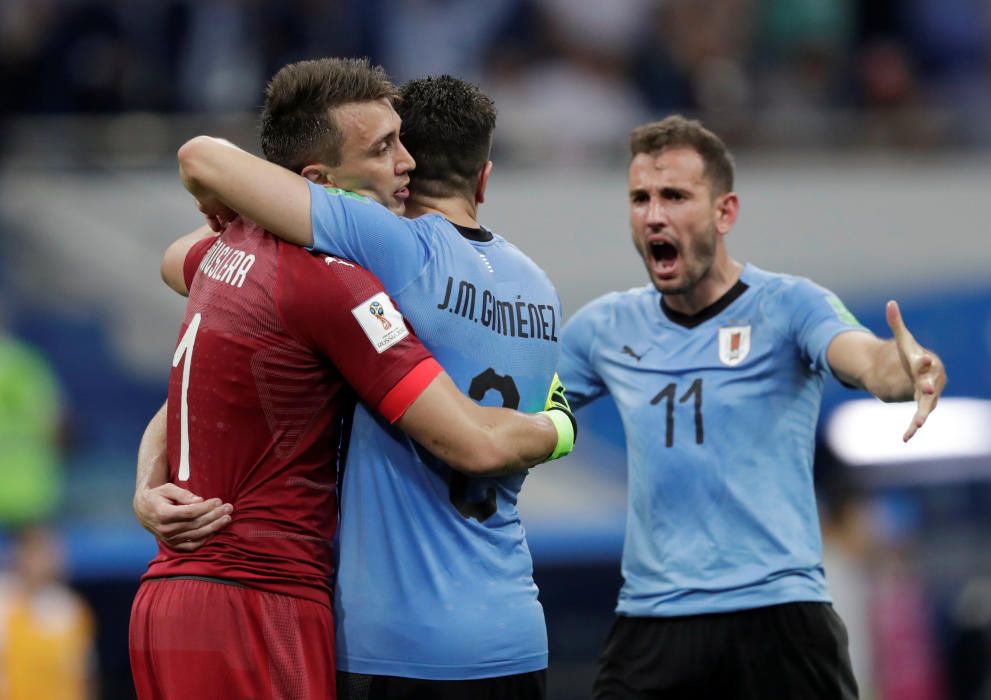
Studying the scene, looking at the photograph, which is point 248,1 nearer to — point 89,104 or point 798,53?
point 89,104

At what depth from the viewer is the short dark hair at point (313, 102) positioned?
13.7 ft

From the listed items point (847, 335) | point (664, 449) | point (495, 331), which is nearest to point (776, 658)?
point (664, 449)

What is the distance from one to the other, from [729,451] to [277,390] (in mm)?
1906

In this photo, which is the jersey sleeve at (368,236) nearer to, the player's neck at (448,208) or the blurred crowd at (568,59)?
the player's neck at (448,208)

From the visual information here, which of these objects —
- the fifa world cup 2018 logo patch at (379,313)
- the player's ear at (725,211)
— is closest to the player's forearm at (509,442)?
the fifa world cup 2018 logo patch at (379,313)

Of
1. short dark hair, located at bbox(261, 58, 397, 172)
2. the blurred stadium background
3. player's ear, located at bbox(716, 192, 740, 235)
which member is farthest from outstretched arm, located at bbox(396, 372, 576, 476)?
the blurred stadium background

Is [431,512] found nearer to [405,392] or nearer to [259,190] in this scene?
[405,392]

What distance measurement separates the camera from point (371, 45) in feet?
40.5

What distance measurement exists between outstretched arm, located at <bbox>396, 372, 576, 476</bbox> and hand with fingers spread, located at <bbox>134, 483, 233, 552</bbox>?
521 millimetres

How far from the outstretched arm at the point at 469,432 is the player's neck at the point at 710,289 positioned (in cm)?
167

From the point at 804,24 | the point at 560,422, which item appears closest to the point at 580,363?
the point at 560,422

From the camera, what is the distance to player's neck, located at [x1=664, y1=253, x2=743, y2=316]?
561 cm

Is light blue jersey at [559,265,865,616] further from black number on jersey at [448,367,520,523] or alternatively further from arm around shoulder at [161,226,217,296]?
arm around shoulder at [161,226,217,296]

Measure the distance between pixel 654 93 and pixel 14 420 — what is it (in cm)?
565
